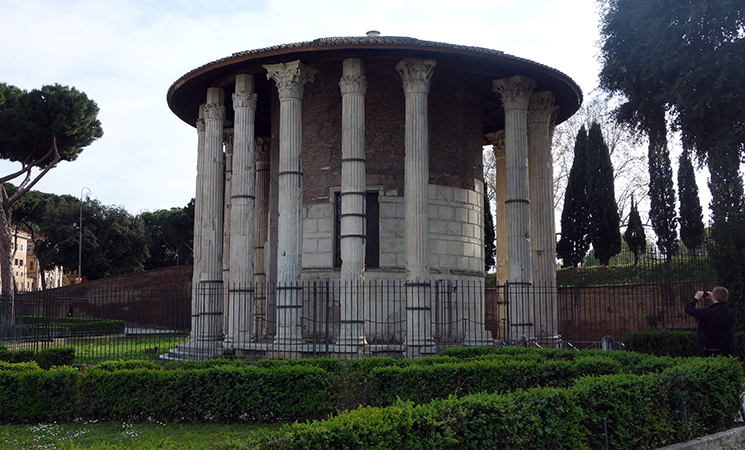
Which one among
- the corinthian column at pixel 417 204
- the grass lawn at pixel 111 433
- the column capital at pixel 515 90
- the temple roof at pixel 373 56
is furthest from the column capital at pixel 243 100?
the grass lawn at pixel 111 433

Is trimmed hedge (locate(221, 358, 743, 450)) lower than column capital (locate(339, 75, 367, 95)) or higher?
lower

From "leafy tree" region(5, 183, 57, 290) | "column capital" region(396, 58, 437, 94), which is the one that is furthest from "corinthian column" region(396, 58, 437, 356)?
"leafy tree" region(5, 183, 57, 290)

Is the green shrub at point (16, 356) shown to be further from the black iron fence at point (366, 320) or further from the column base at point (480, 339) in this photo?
the column base at point (480, 339)

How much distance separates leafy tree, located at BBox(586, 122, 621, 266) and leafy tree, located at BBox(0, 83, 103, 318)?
23.7m

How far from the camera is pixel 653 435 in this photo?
6.73 meters

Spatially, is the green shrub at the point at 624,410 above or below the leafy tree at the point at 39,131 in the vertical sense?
below

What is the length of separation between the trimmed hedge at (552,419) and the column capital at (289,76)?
10.2 meters

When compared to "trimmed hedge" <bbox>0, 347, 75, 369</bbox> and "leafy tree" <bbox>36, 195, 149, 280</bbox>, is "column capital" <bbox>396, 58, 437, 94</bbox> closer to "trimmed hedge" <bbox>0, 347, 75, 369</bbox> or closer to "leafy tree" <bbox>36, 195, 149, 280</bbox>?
"trimmed hedge" <bbox>0, 347, 75, 369</bbox>

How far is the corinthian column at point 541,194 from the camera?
16.8 m

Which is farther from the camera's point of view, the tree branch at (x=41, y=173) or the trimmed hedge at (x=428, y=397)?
the tree branch at (x=41, y=173)

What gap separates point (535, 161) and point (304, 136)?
6198 millimetres

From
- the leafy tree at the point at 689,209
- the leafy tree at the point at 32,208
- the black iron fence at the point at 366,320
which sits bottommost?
the black iron fence at the point at 366,320

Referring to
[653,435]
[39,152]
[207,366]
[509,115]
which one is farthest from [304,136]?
[39,152]

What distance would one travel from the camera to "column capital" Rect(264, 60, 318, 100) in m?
14.8
